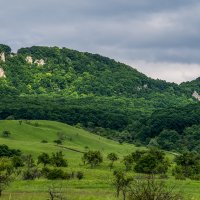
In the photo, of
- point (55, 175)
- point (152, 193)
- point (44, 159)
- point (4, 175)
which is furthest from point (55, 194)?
point (44, 159)

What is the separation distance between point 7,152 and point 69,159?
1490 cm

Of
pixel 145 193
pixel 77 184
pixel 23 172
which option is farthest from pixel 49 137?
pixel 145 193

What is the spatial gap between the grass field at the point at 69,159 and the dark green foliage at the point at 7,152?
3486 mm

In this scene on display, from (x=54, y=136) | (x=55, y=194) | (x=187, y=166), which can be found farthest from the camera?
(x=54, y=136)

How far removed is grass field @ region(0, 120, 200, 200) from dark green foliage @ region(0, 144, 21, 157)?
3486mm

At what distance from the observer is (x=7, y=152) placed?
388 feet

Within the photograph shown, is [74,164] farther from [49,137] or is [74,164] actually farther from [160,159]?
[49,137]

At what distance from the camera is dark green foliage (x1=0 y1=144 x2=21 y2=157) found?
385 ft

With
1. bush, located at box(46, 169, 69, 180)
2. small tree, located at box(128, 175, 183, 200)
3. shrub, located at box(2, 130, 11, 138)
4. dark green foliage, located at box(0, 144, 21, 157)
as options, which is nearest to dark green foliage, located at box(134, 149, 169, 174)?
bush, located at box(46, 169, 69, 180)

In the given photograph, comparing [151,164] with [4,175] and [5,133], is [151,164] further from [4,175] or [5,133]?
[5,133]

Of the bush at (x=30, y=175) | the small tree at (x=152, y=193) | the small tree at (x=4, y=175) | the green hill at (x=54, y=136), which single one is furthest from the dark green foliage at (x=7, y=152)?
the small tree at (x=152, y=193)

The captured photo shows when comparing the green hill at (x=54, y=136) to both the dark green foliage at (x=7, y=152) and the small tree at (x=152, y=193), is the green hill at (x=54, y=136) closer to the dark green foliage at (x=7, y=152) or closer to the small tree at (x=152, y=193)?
the dark green foliage at (x=7, y=152)

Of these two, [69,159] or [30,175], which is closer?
[30,175]

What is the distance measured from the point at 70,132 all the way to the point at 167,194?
498 ft
